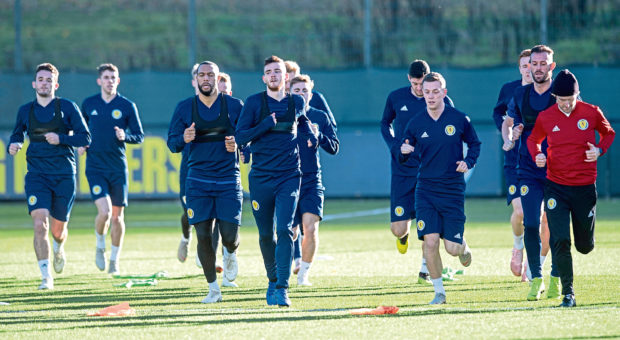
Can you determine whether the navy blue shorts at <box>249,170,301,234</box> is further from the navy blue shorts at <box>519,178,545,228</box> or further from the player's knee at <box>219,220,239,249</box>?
the navy blue shorts at <box>519,178,545,228</box>

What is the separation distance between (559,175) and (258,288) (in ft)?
12.2

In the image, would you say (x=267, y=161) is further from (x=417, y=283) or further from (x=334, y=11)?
(x=334, y=11)

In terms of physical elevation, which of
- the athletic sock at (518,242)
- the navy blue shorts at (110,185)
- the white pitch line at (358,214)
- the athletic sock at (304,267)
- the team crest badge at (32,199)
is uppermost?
the team crest badge at (32,199)

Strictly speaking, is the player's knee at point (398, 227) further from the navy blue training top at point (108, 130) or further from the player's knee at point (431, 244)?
the navy blue training top at point (108, 130)

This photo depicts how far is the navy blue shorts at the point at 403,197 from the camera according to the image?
12.1 meters

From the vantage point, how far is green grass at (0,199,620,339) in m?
8.25

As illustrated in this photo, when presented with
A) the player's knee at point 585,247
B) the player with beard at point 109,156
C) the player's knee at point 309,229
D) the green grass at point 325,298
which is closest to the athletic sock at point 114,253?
the player with beard at point 109,156

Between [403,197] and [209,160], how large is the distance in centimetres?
289

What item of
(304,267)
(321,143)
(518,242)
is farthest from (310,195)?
(518,242)

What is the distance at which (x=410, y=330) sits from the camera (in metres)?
8.16

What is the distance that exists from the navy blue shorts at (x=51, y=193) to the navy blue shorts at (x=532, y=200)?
5.33 metres

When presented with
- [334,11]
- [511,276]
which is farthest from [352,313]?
[334,11]

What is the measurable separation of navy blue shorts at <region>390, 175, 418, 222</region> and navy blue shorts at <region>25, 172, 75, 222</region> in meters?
3.87

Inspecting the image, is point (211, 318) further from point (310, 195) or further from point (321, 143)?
point (310, 195)
